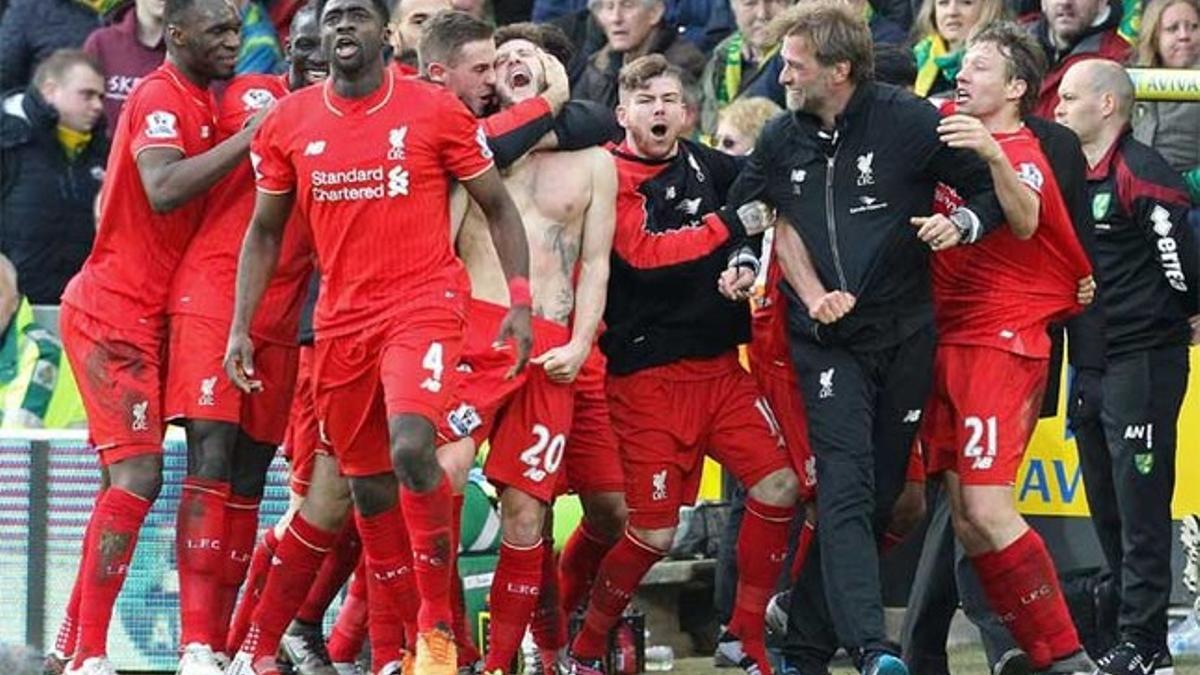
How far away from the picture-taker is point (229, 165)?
1045cm

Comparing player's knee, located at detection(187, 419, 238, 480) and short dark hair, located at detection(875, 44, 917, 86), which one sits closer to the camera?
player's knee, located at detection(187, 419, 238, 480)

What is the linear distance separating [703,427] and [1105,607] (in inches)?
75.9

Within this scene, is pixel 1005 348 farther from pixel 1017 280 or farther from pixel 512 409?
pixel 512 409

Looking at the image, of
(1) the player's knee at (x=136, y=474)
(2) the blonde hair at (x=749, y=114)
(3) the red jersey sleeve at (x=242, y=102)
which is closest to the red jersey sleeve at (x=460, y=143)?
(3) the red jersey sleeve at (x=242, y=102)

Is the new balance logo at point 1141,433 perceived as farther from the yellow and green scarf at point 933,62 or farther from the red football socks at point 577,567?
the yellow and green scarf at point 933,62

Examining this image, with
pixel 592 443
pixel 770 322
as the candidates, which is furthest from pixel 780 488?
pixel 592 443

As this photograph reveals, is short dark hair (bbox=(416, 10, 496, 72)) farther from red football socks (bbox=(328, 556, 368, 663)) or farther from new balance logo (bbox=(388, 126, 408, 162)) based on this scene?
red football socks (bbox=(328, 556, 368, 663))

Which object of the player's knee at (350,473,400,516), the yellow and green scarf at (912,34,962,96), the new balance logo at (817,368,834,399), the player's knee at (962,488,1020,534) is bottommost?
the player's knee at (962,488,1020,534)

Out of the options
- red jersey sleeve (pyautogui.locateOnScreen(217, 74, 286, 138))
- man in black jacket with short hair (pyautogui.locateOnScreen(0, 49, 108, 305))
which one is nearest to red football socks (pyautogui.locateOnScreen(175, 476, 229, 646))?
red jersey sleeve (pyautogui.locateOnScreen(217, 74, 286, 138))

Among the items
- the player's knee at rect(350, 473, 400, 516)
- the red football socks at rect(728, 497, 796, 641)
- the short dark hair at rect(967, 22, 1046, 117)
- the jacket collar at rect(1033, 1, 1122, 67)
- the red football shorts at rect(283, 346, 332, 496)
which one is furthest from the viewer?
the jacket collar at rect(1033, 1, 1122, 67)

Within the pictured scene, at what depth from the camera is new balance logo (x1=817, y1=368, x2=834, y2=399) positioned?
415 inches

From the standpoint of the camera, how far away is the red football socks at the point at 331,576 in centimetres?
1140

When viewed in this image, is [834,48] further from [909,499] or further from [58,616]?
[58,616]

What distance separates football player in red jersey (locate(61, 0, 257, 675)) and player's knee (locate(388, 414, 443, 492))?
4.16ft
